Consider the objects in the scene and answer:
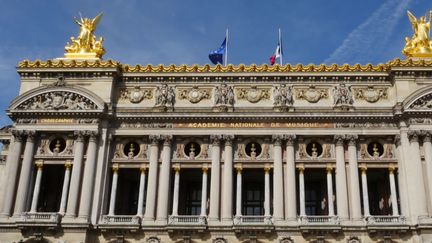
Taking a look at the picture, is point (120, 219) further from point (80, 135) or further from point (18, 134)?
point (18, 134)

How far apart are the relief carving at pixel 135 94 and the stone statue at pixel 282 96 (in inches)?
343

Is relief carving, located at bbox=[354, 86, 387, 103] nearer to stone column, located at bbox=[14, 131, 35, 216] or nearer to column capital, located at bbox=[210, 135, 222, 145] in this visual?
column capital, located at bbox=[210, 135, 222, 145]

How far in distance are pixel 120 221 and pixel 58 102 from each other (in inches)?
370

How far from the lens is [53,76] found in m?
41.6

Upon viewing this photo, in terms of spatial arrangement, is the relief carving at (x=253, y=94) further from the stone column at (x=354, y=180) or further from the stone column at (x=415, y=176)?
the stone column at (x=415, y=176)

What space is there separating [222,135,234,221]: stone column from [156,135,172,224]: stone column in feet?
12.1

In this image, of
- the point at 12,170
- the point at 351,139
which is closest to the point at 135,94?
the point at 12,170

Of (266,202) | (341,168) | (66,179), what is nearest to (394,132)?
(341,168)

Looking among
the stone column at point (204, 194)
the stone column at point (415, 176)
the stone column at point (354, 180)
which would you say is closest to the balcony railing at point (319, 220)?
the stone column at point (354, 180)

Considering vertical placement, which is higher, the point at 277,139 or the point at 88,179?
the point at 277,139

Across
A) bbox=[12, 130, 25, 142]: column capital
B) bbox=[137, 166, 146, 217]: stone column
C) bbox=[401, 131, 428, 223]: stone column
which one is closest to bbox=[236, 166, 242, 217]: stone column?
bbox=[137, 166, 146, 217]: stone column

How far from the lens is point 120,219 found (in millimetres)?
37781

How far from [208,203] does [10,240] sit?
1267 cm

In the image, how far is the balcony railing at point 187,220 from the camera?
36969 millimetres
